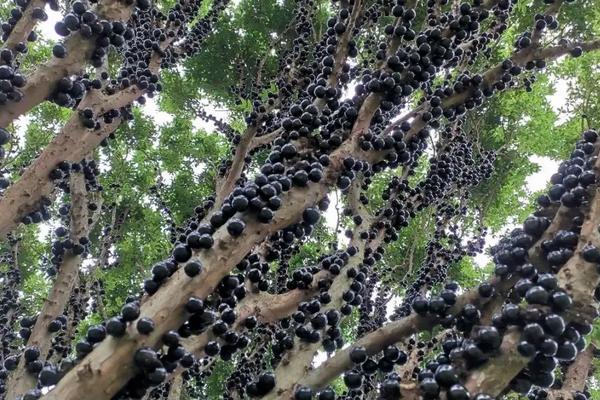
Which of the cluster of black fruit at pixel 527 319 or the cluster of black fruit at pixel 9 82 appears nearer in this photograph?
the cluster of black fruit at pixel 527 319

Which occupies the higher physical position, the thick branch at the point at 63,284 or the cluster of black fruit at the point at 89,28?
the cluster of black fruit at the point at 89,28

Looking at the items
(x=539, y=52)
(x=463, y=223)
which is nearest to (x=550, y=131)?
(x=463, y=223)

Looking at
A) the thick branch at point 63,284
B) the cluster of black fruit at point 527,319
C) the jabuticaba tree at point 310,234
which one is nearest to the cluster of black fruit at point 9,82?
the jabuticaba tree at point 310,234

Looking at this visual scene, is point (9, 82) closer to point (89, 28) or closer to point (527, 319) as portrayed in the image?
point (89, 28)

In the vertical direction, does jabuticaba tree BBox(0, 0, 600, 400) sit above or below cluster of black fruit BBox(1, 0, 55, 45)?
below

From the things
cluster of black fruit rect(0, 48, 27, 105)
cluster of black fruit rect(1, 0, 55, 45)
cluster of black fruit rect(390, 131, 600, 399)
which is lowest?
cluster of black fruit rect(390, 131, 600, 399)

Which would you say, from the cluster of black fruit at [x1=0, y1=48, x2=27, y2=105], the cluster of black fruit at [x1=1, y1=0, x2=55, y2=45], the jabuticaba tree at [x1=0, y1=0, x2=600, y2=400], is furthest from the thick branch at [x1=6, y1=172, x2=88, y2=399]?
the cluster of black fruit at [x1=0, y1=48, x2=27, y2=105]

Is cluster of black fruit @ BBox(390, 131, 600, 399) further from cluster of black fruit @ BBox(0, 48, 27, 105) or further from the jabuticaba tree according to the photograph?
cluster of black fruit @ BBox(0, 48, 27, 105)

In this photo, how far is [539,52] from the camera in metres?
4.40

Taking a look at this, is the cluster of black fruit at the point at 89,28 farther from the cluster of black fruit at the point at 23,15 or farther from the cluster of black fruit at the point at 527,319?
the cluster of black fruit at the point at 527,319

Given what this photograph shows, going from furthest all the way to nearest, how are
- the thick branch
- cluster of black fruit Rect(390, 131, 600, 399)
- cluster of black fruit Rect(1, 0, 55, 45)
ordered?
the thick branch, cluster of black fruit Rect(1, 0, 55, 45), cluster of black fruit Rect(390, 131, 600, 399)

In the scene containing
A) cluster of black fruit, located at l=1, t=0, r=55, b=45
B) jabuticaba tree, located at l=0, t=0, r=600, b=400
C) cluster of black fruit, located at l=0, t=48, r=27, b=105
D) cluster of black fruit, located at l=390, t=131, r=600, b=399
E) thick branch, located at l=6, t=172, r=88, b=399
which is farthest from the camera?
thick branch, located at l=6, t=172, r=88, b=399

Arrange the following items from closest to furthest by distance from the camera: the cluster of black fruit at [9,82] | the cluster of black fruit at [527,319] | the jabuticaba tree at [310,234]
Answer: the cluster of black fruit at [527,319], the jabuticaba tree at [310,234], the cluster of black fruit at [9,82]

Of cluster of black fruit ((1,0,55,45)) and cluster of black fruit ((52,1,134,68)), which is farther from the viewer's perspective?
cluster of black fruit ((1,0,55,45))
